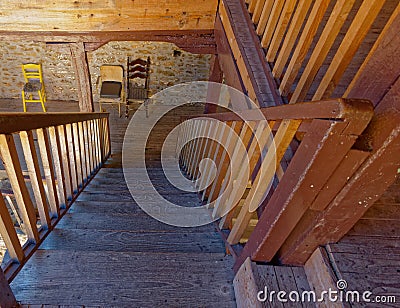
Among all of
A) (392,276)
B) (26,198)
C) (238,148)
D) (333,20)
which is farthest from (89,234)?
(333,20)

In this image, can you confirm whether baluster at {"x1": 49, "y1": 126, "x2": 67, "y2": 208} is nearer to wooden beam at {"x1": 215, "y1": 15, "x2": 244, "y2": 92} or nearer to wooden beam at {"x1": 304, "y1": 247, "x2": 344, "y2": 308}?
wooden beam at {"x1": 215, "y1": 15, "x2": 244, "y2": 92}

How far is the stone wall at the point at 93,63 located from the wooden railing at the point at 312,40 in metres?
4.34

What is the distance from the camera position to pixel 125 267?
1.53m

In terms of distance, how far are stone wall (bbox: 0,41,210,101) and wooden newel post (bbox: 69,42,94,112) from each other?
2656 millimetres

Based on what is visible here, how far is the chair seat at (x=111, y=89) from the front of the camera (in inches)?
240

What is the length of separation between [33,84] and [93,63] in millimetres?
1358

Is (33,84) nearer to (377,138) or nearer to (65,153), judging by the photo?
(65,153)

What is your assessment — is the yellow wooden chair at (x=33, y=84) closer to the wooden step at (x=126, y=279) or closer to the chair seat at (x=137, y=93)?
the chair seat at (x=137, y=93)

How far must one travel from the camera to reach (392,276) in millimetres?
1093

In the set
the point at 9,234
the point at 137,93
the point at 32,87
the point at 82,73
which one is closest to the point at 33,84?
the point at 32,87

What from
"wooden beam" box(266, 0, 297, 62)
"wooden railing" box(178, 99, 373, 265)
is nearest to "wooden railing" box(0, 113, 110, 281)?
"wooden railing" box(178, 99, 373, 265)

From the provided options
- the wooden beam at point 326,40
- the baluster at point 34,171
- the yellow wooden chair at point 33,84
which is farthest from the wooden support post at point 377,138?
the yellow wooden chair at point 33,84

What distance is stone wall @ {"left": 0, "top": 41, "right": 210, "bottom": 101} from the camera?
632 centimetres

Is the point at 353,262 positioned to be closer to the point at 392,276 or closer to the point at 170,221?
the point at 392,276
